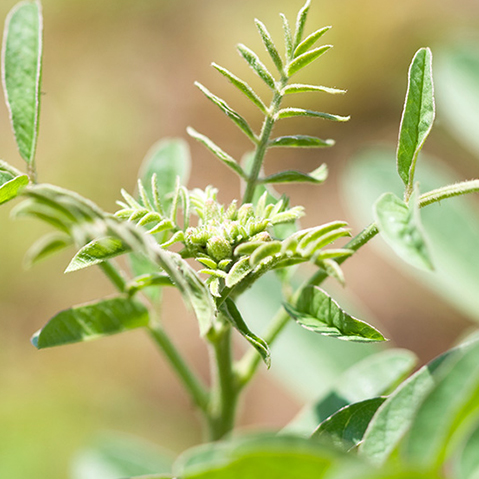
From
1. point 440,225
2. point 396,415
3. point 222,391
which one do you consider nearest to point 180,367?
point 222,391

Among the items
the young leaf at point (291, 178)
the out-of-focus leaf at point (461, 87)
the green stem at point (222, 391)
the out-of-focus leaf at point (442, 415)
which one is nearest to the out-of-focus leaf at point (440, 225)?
the out-of-focus leaf at point (461, 87)

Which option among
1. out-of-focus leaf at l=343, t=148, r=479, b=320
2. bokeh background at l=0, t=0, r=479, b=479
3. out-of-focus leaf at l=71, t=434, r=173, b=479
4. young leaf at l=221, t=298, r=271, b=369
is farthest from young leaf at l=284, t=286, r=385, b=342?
bokeh background at l=0, t=0, r=479, b=479

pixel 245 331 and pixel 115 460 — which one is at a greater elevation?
pixel 245 331

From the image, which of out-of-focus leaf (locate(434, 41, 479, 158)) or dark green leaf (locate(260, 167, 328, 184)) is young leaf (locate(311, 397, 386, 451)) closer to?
dark green leaf (locate(260, 167, 328, 184))

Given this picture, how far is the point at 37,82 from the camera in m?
1.22

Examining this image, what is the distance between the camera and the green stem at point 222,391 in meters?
1.28

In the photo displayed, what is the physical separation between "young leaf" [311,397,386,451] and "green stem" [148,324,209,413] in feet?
1.47

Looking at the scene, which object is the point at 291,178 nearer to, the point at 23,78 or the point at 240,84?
the point at 240,84

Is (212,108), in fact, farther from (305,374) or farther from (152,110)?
(305,374)

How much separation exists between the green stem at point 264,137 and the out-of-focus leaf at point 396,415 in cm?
43

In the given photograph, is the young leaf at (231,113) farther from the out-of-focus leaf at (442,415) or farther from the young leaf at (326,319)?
the out-of-focus leaf at (442,415)

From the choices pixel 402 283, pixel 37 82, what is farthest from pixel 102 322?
pixel 402 283

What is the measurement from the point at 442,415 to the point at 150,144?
6.79 metres

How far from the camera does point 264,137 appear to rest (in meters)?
1.07
